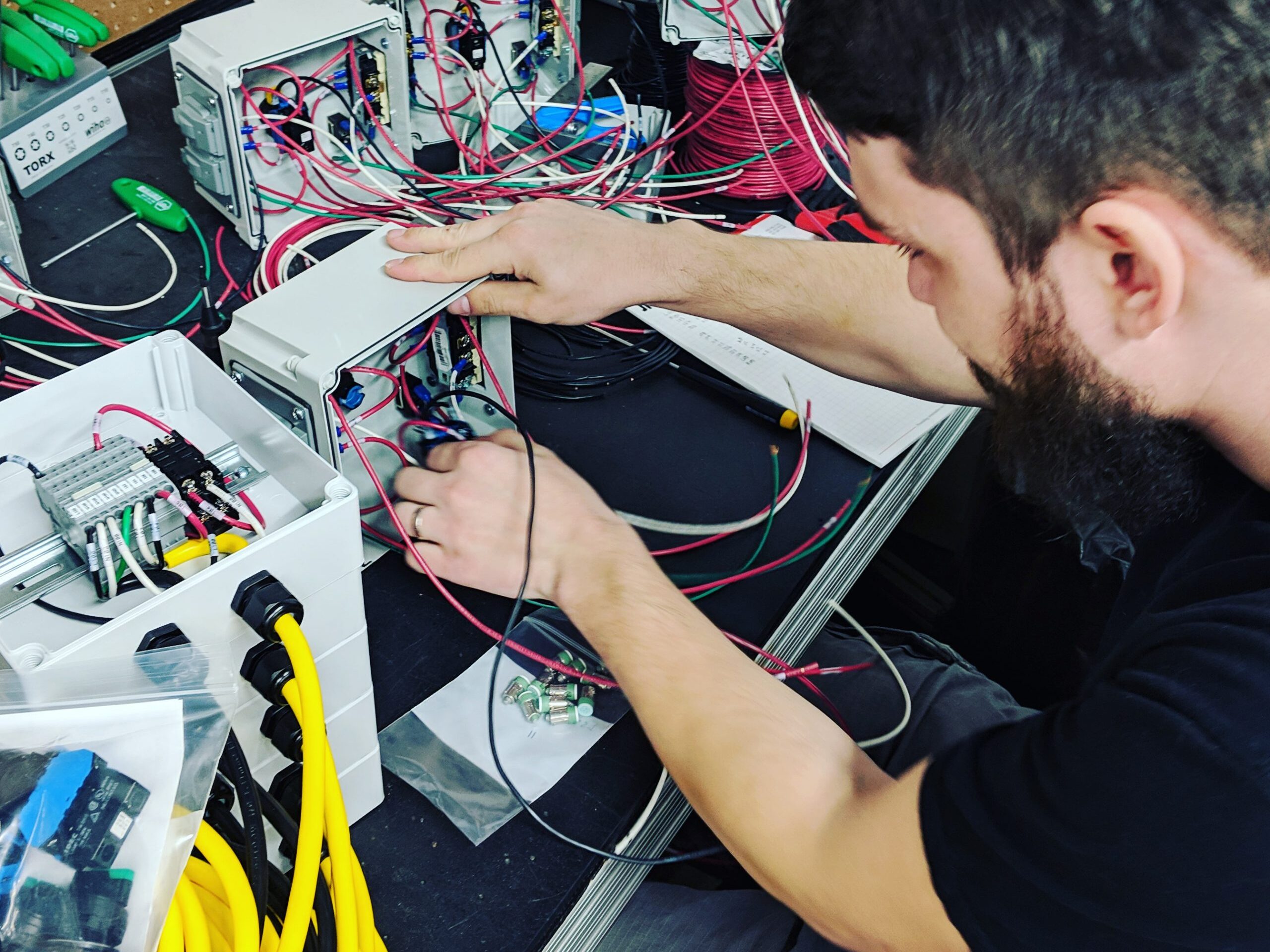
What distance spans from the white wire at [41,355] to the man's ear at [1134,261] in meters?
0.96

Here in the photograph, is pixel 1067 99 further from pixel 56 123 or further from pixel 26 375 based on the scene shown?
pixel 56 123

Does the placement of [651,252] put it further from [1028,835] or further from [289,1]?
[1028,835]

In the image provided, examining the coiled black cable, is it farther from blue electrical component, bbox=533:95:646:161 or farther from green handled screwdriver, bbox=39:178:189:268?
green handled screwdriver, bbox=39:178:189:268

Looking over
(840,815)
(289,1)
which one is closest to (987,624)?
(840,815)

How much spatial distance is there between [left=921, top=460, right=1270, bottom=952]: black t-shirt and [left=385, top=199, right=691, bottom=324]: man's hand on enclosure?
614 mm

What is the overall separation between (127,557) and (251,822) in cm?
17

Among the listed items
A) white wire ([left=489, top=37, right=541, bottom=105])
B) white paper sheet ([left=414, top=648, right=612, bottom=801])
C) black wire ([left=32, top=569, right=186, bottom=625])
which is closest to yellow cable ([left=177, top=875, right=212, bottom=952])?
black wire ([left=32, top=569, right=186, bottom=625])

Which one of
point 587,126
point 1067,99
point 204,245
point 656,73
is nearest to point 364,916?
point 1067,99

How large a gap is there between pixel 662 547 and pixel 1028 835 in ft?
1.58

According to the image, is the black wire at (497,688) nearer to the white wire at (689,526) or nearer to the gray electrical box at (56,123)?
the white wire at (689,526)

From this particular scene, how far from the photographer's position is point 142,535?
599mm

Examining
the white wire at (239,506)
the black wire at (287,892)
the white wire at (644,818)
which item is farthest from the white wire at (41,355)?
the white wire at (644,818)

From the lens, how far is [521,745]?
2.68 ft

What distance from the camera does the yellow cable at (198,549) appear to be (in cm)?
61
